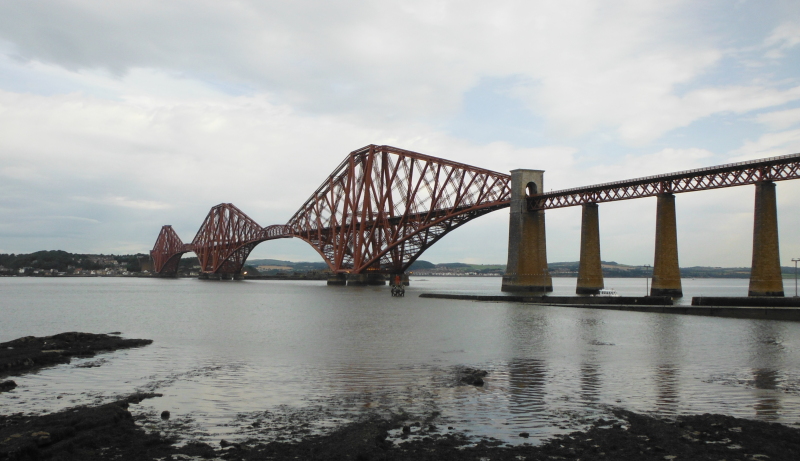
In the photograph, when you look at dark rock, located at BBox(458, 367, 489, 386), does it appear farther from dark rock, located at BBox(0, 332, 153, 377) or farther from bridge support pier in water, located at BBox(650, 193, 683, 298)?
bridge support pier in water, located at BBox(650, 193, 683, 298)

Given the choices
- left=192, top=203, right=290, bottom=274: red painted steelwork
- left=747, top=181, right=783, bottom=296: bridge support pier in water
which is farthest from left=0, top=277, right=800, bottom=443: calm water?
left=192, top=203, right=290, bottom=274: red painted steelwork

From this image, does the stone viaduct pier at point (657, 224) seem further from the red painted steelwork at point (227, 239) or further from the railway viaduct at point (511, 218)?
the red painted steelwork at point (227, 239)

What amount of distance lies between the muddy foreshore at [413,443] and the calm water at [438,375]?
690 mm

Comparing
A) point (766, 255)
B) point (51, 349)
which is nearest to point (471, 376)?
point (51, 349)

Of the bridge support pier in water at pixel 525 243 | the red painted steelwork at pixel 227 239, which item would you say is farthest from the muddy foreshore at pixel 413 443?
the red painted steelwork at pixel 227 239

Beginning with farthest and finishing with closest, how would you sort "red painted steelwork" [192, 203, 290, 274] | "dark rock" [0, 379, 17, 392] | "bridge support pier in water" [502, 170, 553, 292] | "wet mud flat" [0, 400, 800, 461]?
"red painted steelwork" [192, 203, 290, 274] → "bridge support pier in water" [502, 170, 553, 292] → "dark rock" [0, 379, 17, 392] → "wet mud flat" [0, 400, 800, 461]

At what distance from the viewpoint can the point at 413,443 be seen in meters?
9.73

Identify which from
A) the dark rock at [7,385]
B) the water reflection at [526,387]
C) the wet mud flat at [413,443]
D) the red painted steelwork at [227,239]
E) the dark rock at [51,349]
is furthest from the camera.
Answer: the red painted steelwork at [227,239]

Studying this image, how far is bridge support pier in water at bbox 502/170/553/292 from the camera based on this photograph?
2761 inches

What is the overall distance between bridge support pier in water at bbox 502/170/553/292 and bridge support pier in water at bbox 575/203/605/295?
189 inches

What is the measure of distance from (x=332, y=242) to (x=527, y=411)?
341ft

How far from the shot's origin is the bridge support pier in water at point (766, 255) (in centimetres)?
4528

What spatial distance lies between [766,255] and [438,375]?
3901 centimetres

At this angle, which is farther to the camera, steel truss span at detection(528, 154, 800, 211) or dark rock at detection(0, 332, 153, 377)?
steel truss span at detection(528, 154, 800, 211)
